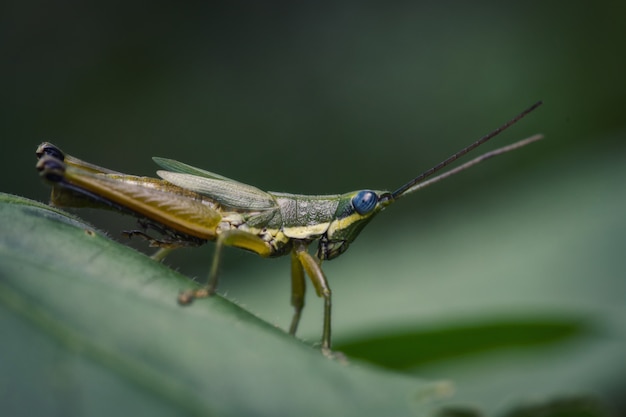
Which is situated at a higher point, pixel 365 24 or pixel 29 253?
pixel 365 24

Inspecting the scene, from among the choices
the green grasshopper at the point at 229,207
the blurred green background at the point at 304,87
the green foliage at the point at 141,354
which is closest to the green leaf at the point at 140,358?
the green foliage at the point at 141,354

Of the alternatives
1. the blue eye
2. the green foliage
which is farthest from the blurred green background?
the green foliage

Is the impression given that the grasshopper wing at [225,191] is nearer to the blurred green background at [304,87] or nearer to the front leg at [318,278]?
the front leg at [318,278]

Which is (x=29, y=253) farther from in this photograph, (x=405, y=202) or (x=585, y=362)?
(x=405, y=202)

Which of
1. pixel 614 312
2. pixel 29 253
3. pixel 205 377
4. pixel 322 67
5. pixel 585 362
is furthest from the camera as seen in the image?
pixel 322 67

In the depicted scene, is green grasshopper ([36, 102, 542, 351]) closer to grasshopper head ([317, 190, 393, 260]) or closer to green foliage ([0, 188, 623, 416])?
grasshopper head ([317, 190, 393, 260])

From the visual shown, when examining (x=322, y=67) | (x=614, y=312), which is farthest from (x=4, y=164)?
(x=614, y=312)

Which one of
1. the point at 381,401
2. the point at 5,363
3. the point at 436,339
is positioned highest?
the point at 436,339
